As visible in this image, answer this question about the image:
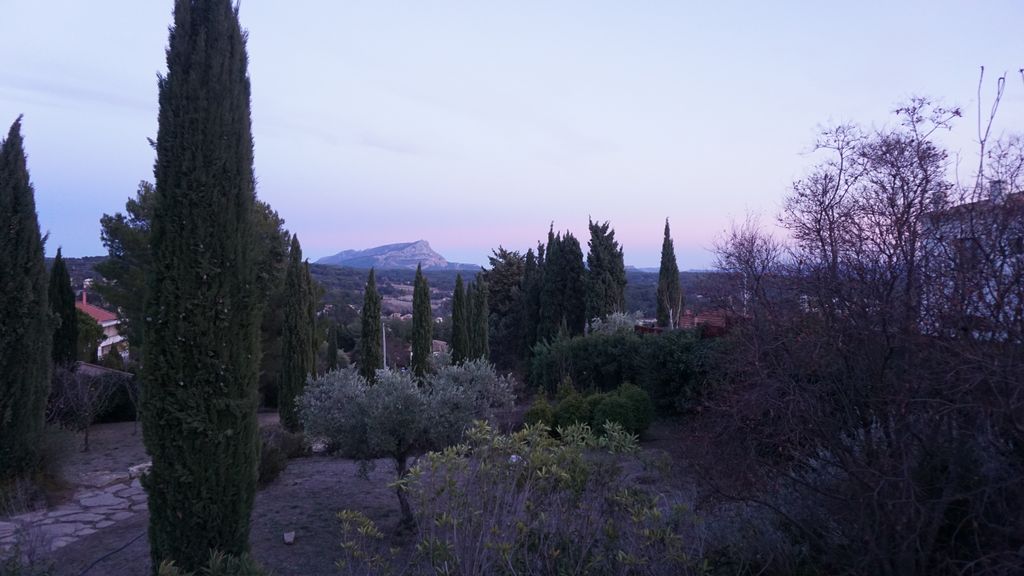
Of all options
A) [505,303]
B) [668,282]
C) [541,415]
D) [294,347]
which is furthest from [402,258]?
[541,415]

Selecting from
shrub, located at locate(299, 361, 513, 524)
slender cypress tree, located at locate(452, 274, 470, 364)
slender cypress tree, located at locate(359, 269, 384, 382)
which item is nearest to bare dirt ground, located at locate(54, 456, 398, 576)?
shrub, located at locate(299, 361, 513, 524)

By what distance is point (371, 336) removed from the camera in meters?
17.4

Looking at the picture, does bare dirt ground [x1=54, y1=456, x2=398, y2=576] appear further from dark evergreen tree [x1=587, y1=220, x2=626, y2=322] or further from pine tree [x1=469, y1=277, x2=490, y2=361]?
dark evergreen tree [x1=587, y1=220, x2=626, y2=322]

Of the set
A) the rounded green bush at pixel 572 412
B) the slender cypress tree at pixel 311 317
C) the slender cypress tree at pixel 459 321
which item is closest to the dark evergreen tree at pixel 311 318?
the slender cypress tree at pixel 311 317

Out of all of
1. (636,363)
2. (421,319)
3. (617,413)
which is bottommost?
(617,413)

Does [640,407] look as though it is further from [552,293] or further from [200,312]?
[552,293]

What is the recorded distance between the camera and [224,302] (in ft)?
16.9

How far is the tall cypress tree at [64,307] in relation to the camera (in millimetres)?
15648

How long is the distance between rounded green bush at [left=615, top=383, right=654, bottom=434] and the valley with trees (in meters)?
3.26

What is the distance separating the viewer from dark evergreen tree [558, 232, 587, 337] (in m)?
25.7

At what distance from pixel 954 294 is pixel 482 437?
8.30 feet

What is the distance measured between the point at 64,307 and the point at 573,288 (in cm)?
1609

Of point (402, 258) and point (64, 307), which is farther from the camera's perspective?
point (402, 258)

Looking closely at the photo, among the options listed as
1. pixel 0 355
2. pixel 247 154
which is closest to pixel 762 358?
pixel 247 154
